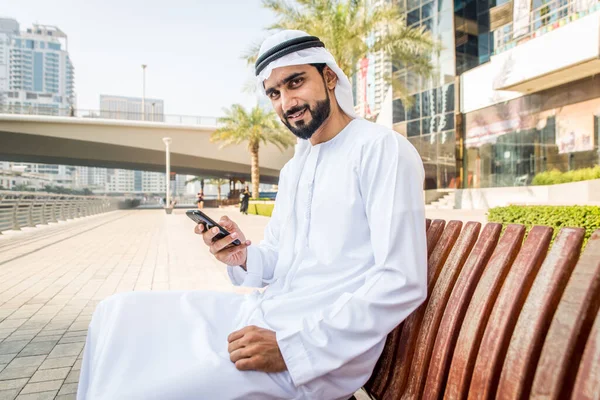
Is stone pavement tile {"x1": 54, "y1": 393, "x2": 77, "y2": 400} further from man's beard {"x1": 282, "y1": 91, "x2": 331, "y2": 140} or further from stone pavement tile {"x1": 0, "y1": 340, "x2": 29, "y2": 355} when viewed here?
man's beard {"x1": 282, "y1": 91, "x2": 331, "y2": 140}

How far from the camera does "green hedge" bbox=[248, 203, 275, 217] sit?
2494 cm

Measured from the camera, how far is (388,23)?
1634 centimetres

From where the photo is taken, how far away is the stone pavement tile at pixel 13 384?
9.45 ft

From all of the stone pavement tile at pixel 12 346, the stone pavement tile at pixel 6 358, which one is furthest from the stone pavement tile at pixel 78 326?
the stone pavement tile at pixel 6 358

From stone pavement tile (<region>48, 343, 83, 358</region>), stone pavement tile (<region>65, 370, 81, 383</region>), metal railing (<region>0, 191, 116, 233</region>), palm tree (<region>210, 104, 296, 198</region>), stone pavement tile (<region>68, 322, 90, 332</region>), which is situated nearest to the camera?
stone pavement tile (<region>65, 370, 81, 383</region>)

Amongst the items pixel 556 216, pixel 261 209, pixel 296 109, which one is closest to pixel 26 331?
pixel 296 109

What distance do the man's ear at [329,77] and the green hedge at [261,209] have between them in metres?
21.6

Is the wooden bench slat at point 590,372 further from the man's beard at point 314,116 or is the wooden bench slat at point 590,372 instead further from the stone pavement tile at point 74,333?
the stone pavement tile at point 74,333

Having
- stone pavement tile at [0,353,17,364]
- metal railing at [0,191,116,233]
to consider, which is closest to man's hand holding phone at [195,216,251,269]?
stone pavement tile at [0,353,17,364]

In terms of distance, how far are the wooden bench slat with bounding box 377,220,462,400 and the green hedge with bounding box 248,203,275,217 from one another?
21.8m

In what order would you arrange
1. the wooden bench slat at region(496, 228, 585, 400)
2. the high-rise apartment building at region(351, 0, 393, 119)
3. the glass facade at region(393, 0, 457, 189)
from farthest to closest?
1. the glass facade at region(393, 0, 457, 189)
2. the high-rise apartment building at region(351, 0, 393, 119)
3. the wooden bench slat at region(496, 228, 585, 400)

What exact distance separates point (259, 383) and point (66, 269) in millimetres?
7345

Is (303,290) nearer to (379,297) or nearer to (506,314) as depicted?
(379,297)

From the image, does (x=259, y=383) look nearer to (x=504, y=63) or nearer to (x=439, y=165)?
(x=504, y=63)
